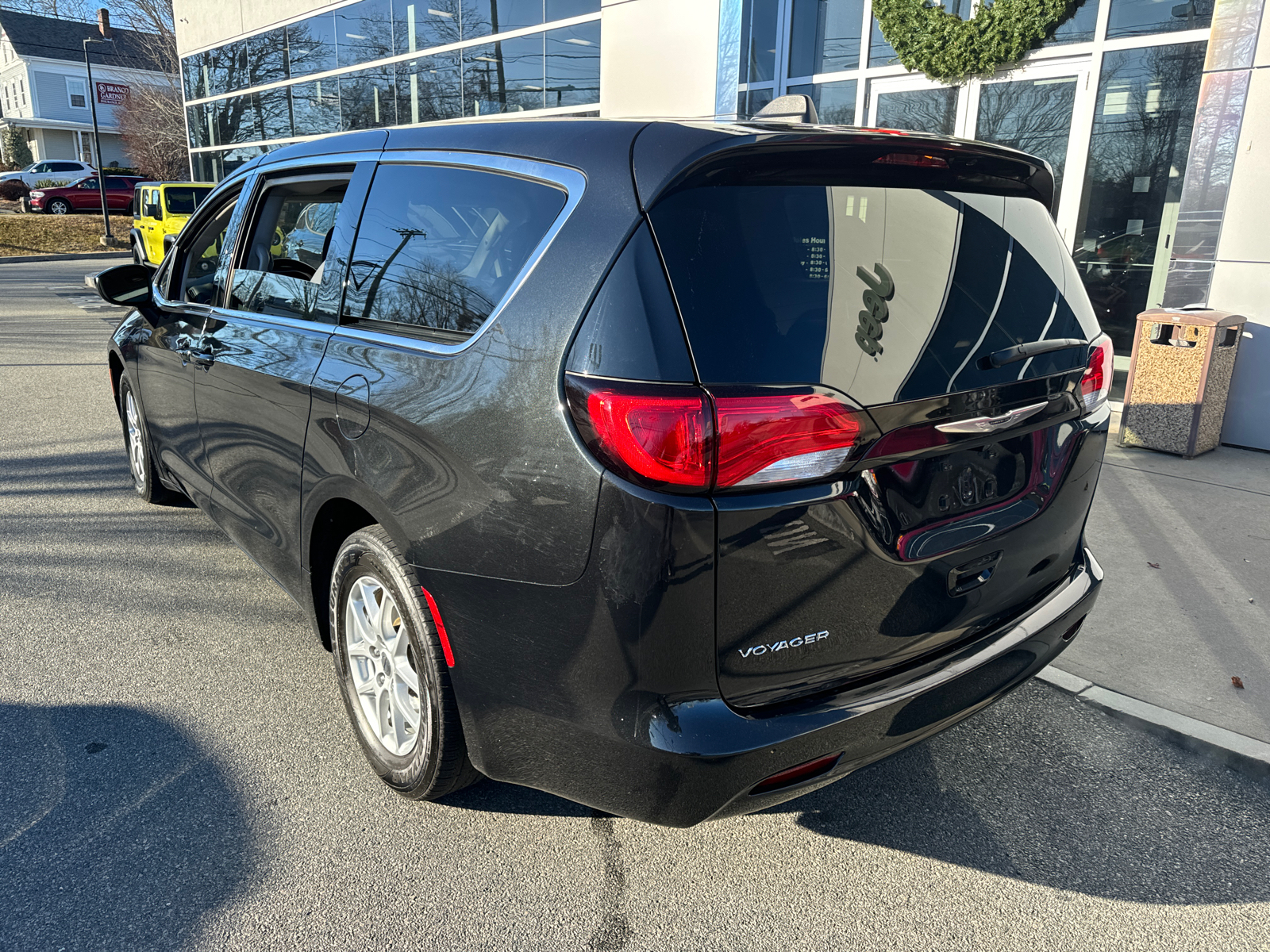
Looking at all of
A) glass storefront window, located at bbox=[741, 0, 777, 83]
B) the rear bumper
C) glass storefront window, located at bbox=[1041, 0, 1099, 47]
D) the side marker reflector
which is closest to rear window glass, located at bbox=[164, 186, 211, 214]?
glass storefront window, located at bbox=[741, 0, 777, 83]

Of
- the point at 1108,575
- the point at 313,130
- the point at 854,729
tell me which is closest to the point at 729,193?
the point at 854,729

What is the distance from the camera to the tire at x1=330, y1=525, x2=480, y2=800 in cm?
236

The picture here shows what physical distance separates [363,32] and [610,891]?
61.8 feet

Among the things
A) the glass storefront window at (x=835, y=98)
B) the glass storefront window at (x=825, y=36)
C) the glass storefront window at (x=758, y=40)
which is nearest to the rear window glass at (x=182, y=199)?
the glass storefront window at (x=758, y=40)

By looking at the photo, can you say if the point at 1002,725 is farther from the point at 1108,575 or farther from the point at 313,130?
the point at 313,130

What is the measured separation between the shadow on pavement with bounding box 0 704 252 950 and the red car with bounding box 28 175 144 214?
132 ft

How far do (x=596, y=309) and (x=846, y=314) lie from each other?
21.2 inches

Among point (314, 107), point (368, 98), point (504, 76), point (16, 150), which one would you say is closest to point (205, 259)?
point (504, 76)

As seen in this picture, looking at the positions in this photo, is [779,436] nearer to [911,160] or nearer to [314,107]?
[911,160]

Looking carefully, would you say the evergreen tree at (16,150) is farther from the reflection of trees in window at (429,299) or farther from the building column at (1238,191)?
the reflection of trees in window at (429,299)

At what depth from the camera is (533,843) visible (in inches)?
99.2

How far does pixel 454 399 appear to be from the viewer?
2.19m

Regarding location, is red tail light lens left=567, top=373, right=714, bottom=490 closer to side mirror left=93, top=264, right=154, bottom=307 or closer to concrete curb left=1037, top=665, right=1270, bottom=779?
concrete curb left=1037, top=665, right=1270, bottom=779

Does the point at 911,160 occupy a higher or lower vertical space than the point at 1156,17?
lower
